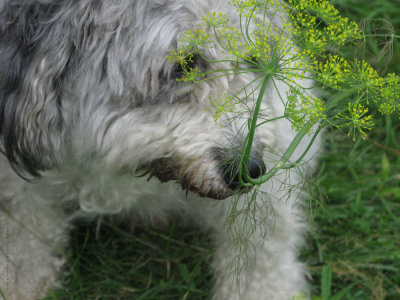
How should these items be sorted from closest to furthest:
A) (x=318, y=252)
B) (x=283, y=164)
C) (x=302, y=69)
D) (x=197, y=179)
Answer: (x=302, y=69)
(x=283, y=164)
(x=197, y=179)
(x=318, y=252)

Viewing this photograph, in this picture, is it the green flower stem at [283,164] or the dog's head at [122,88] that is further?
the dog's head at [122,88]

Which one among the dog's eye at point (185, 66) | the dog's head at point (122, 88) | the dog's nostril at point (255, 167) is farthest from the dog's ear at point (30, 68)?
the dog's nostril at point (255, 167)

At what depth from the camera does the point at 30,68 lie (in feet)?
4.97

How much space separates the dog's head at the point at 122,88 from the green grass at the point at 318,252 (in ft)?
2.29

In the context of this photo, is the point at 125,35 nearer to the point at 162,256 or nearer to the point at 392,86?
the point at 392,86

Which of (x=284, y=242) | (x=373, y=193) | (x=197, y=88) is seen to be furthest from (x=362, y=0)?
(x=197, y=88)

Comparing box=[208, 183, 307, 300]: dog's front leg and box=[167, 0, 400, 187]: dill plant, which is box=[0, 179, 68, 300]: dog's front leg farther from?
box=[167, 0, 400, 187]: dill plant

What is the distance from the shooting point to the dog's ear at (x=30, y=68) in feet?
4.94

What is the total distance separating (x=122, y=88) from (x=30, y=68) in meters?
0.24

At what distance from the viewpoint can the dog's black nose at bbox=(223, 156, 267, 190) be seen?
4.70ft

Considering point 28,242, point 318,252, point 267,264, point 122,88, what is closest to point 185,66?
point 122,88

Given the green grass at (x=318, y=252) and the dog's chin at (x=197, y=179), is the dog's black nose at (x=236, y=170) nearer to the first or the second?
the dog's chin at (x=197, y=179)

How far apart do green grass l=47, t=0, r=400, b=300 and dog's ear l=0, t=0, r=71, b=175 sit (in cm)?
77

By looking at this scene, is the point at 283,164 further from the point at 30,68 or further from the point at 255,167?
the point at 30,68
